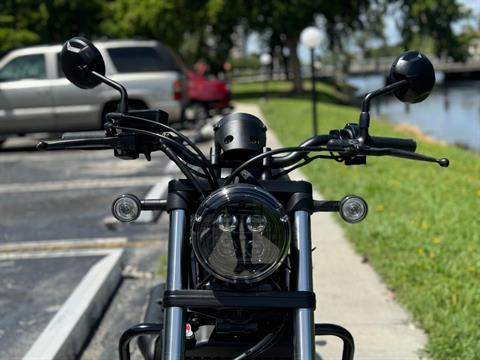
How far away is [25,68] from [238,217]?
12620mm

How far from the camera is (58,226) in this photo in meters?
7.01

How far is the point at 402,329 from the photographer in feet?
13.4

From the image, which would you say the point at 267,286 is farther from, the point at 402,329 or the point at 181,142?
the point at 402,329

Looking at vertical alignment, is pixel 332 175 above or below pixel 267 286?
below

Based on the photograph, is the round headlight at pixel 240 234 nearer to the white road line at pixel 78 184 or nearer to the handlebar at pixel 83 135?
the handlebar at pixel 83 135

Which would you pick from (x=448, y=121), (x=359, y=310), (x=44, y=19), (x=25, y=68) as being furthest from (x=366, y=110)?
(x=44, y=19)

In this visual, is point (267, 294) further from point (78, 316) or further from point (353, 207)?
point (78, 316)

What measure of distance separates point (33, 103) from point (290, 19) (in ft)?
79.5

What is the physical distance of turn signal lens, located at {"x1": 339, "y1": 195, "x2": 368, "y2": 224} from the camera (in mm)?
2051

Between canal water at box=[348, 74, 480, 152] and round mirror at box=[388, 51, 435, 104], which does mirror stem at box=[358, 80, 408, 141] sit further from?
canal water at box=[348, 74, 480, 152]

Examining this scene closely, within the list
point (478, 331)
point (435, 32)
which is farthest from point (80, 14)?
point (478, 331)

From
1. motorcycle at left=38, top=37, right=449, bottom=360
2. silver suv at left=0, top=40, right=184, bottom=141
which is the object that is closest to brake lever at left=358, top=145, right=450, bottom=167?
motorcycle at left=38, top=37, right=449, bottom=360

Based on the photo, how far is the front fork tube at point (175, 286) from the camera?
1.86 m

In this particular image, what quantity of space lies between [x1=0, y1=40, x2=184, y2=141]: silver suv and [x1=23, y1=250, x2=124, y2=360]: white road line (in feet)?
28.0
